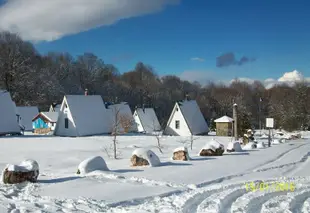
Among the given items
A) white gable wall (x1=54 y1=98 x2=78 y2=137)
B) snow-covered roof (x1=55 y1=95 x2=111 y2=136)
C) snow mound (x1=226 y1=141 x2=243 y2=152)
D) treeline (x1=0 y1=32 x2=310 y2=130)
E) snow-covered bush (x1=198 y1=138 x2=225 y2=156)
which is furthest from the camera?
treeline (x1=0 y1=32 x2=310 y2=130)

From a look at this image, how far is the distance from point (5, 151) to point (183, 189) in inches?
549

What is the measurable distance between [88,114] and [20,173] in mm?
24594

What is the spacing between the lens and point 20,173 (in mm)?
10891

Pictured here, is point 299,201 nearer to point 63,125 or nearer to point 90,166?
point 90,166

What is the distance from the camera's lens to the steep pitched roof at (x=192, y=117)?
37644mm

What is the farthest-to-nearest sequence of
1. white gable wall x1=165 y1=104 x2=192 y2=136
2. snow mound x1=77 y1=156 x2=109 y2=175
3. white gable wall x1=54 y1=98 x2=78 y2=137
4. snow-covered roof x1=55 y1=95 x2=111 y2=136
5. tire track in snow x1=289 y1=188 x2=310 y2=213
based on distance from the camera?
white gable wall x1=165 y1=104 x2=192 y2=136
snow-covered roof x1=55 y1=95 x2=111 y2=136
white gable wall x1=54 y1=98 x2=78 y2=137
snow mound x1=77 y1=156 x2=109 y2=175
tire track in snow x1=289 y1=188 x2=310 y2=213

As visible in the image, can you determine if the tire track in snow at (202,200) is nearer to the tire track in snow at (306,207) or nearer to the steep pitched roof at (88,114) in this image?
the tire track in snow at (306,207)

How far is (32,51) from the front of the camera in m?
75.7

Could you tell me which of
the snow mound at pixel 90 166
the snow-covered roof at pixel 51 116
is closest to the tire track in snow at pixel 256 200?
the snow mound at pixel 90 166

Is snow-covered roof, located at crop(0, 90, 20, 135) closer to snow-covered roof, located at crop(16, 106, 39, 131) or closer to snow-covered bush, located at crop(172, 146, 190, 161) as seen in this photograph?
snow-covered roof, located at crop(16, 106, 39, 131)

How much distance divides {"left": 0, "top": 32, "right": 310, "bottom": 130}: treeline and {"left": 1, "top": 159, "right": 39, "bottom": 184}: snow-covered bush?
3464 cm

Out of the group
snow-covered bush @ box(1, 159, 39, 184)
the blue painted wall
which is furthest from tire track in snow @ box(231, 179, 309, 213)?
the blue painted wall

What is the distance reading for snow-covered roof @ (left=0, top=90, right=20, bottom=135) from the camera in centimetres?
3162

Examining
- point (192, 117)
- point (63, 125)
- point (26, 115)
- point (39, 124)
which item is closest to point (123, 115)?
point (63, 125)
